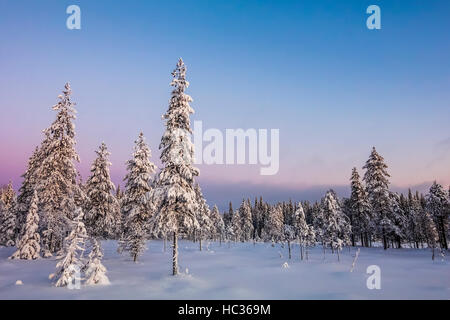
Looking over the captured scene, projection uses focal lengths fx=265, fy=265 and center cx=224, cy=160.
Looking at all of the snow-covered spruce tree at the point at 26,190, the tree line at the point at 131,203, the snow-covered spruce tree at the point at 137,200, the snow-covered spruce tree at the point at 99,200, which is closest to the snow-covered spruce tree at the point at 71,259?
the tree line at the point at 131,203

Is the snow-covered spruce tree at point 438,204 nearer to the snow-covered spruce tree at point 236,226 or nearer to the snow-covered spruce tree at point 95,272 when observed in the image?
the snow-covered spruce tree at point 95,272

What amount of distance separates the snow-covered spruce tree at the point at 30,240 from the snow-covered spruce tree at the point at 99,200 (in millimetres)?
4748

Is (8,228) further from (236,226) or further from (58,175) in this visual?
(236,226)

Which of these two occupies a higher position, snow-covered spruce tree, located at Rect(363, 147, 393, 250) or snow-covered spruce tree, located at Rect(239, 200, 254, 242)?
snow-covered spruce tree, located at Rect(363, 147, 393, 250)

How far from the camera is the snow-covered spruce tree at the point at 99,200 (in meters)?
29.8

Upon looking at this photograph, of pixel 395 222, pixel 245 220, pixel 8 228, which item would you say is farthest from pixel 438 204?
pixel 8 228

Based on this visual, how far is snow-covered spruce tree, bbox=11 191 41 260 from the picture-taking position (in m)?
26.6

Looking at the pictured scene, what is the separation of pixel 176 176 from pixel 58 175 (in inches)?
667

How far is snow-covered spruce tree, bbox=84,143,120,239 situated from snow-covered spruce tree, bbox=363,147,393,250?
→ 38.2 m

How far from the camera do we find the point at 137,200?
2983 cm

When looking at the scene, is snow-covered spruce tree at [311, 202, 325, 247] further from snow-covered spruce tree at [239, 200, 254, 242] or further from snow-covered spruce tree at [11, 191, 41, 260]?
snow-covered spruce tree at [11, 191, 41, 260]

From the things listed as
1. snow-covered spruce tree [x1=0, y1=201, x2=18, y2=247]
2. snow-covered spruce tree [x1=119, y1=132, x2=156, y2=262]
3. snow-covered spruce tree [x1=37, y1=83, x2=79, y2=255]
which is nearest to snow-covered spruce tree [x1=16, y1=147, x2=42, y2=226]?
snow-covered spruce tree [x1=37, y1=83, x2=79, y2=255]

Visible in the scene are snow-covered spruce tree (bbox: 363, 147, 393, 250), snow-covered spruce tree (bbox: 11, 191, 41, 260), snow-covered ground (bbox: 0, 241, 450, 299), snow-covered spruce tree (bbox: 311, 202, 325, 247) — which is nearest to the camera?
snow-covered ground (bbox: 0, 241, 450, 299)

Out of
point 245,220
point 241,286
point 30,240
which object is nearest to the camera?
point 241,286
